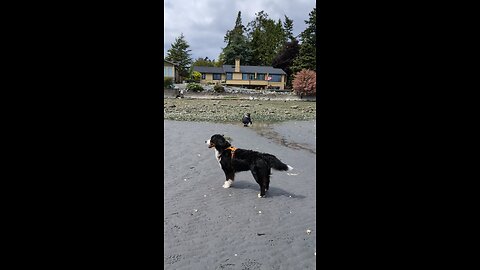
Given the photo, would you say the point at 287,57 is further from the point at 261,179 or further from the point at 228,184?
the point at 261,179

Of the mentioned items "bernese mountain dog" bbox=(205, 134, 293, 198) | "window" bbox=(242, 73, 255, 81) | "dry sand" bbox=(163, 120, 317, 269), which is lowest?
"dry sand" bbox=(163, 120, 317, 269)

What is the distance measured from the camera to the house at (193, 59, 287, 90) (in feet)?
66.1

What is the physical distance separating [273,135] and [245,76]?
52.9 feet

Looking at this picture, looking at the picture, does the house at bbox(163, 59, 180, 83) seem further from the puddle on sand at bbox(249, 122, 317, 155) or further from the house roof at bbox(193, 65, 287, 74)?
the house roof at bbox(193, 65, 287, 74)

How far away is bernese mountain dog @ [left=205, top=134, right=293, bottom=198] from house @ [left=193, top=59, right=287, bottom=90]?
49.9 ft

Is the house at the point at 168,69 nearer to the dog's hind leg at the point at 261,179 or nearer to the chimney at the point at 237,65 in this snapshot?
the dog's hind leg at the point at 261,179

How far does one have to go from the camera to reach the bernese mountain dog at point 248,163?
3684mm

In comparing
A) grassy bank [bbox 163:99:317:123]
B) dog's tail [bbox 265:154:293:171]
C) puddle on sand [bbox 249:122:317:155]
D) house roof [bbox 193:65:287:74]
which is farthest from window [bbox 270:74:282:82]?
dog's tail [bbox 265:154:293:171]

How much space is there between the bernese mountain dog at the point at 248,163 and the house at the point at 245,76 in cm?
1522

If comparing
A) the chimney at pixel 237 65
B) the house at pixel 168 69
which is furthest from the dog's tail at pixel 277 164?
the chimney at pixel 237 65
